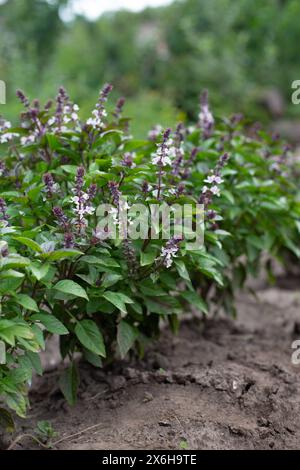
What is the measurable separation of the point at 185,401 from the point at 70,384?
0.54m

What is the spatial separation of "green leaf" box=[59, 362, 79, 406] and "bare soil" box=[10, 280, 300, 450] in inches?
3.7

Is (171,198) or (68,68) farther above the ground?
(68,68)

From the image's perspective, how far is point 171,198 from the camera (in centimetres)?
264

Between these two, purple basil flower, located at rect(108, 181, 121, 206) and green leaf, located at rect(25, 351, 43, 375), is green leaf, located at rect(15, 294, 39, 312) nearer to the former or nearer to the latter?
green leaf, located at rect(25, 351, 43, 375)

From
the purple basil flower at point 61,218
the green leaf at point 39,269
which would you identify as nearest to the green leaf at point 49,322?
the green leaf at point 39,269

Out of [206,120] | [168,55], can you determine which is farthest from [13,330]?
[168,55]

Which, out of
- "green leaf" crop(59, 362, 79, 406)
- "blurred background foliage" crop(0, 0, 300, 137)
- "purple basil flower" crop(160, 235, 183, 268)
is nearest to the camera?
"purple basil flower" crop(160, 235, 183, 268)

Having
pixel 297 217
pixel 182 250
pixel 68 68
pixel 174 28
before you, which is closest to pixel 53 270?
pixel 182 250

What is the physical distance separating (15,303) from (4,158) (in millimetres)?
1002

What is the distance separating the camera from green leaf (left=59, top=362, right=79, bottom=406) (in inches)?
106

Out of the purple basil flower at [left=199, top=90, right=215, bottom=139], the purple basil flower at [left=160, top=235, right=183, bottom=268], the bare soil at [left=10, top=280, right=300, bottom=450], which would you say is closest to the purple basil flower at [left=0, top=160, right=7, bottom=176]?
the purple basil flower at [left=160, top=235, right=183, bottom=268]

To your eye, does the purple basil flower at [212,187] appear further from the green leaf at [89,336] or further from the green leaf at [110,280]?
the green leaf at [89,336]

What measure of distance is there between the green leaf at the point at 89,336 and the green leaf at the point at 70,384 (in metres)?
0.28
